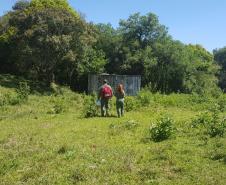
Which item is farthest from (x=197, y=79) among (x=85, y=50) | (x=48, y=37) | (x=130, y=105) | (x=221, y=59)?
(x=221, y=59)

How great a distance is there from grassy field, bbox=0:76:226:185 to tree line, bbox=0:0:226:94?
1320 cm

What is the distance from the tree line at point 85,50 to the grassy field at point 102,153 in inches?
520

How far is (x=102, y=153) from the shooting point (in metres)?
12.2

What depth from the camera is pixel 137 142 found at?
13953mm

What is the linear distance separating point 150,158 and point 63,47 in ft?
73.7

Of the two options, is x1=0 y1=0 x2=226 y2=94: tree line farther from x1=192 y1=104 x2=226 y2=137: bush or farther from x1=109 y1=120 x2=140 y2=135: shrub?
x1=192 y1=104 x2=226 y2=137: bush

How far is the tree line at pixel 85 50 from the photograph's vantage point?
3309 cm

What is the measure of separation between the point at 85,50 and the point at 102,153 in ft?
77.6

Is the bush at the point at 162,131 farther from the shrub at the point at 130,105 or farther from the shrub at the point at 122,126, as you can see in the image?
the shrub at the point at 130,105

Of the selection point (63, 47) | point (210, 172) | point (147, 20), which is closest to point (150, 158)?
point (210, 172)

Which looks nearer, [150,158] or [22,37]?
[150,158]

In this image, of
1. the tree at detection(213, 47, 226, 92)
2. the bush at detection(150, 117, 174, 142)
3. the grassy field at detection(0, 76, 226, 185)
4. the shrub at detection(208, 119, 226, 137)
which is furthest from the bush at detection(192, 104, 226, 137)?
the tree at detection(213, 47, 226, 92)

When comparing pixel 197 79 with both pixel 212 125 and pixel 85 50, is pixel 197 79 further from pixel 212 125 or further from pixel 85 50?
pixel 212 125

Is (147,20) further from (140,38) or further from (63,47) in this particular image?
(63,47)
